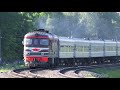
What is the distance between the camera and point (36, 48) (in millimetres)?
15148

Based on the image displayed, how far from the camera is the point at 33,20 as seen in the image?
14266 mm

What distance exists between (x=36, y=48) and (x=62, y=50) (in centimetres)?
276

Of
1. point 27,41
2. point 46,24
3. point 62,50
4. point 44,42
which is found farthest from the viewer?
point 62,50

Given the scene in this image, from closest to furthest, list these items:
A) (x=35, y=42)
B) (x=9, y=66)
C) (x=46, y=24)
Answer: (x=46, y=24) < (x=9, y=66) < (x=35, y=42)

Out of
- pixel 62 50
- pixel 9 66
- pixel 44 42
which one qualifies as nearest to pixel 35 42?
pixel 44 42

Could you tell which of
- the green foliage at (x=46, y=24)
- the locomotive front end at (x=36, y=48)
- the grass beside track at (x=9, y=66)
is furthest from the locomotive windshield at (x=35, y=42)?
the grass beside track at (x=9, y=66)

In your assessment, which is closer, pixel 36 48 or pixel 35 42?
pixel 36 48

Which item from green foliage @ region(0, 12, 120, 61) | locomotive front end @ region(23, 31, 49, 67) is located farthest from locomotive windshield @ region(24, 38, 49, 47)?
green foliage @ region(0, 12, 120, 61)

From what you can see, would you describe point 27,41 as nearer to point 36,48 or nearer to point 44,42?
point 36,48

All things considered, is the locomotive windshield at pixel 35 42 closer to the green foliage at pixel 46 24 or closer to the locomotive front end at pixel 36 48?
the locomotive front end at pixel 36 48

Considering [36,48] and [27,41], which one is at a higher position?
[27,41]

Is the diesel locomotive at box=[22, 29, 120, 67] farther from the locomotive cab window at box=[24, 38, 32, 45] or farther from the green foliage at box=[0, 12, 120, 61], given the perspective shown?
the green foliage at box=[0, 12, 120, 61]
